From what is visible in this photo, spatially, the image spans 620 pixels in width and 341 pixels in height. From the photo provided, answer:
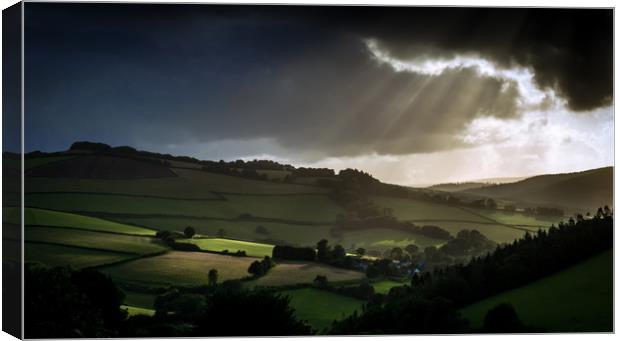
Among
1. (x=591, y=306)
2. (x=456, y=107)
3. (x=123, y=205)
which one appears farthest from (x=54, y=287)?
(x=591, y=306)

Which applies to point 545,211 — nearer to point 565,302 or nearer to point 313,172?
point 565,302

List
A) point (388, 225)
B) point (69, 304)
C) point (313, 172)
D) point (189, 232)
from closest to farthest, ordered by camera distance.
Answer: point (69, 304), point (189, 232), point (313, 172), point (388, 225)

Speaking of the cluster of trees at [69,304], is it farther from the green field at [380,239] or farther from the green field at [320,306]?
the green field at [380,239]

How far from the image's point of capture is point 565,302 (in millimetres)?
18062

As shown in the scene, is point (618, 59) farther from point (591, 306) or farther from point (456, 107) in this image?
point (591, 306)

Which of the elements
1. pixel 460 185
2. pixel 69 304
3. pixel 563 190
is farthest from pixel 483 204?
pixel 69 304

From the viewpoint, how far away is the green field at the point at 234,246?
1831 cm

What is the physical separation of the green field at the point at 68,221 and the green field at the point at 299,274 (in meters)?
1.91

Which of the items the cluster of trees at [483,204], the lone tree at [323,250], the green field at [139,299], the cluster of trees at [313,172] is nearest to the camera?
the green field at [139,299]

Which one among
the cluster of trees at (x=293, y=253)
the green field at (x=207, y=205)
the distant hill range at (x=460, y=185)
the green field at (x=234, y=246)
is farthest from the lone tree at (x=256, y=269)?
the distant hill range at (x=460, y=185)

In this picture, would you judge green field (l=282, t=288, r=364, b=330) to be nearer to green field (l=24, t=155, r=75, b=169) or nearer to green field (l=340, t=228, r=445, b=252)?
green field (l=340, t=228, r=445, b=252)

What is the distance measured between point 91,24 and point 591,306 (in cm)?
872

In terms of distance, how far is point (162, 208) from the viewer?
59.7ft

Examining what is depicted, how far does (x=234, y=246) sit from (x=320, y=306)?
64.2 inches
